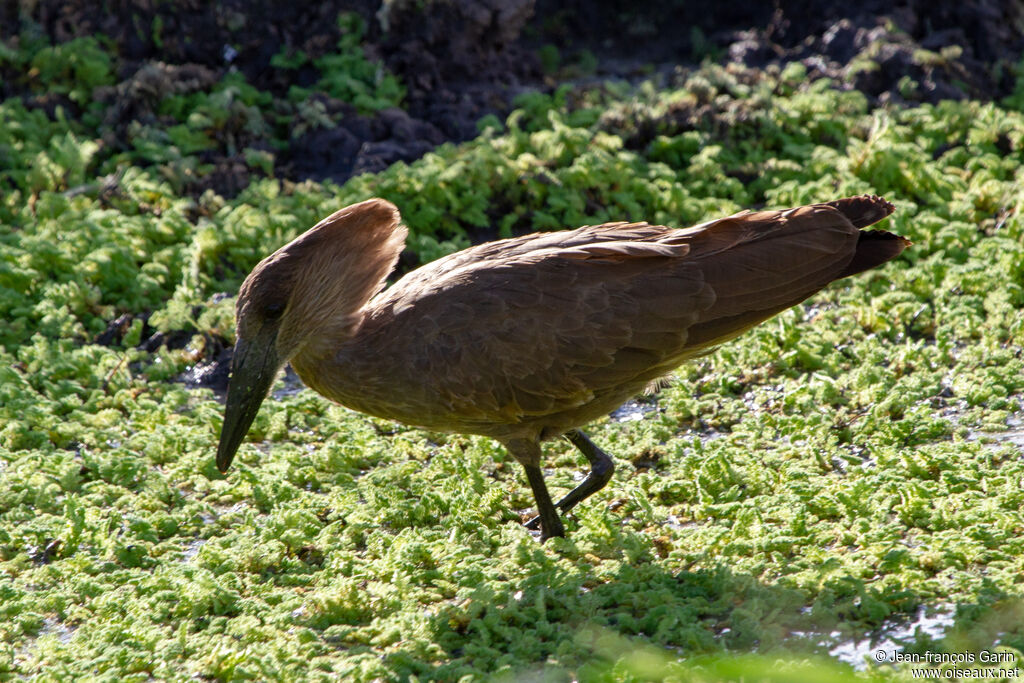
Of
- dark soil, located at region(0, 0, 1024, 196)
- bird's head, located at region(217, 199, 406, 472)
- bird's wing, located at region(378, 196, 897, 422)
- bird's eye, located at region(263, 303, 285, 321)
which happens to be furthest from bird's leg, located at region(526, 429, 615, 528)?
dark soil, located at region(0, 0, 1024, 196)

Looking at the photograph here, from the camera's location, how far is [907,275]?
20.8ft

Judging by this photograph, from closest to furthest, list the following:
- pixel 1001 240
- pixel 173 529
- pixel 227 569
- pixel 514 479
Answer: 1. pixel 227 569
2. pixel 173 529
3. pixel 514 479
4. pixel 1001 240

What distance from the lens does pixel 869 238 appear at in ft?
15.7

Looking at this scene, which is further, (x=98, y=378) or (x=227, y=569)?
(x=98, y=378)

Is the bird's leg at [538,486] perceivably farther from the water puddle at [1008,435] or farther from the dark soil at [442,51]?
the dark soil at [442,51]

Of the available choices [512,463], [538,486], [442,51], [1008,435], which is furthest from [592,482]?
[442,51]

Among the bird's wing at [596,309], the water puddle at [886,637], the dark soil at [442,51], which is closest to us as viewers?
the water puddle at [886,637]

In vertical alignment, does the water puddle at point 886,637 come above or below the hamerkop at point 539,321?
below

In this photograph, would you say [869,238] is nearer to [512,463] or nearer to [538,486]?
[538,486]

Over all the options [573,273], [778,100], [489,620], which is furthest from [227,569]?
[778,100]

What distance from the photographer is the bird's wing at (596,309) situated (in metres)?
4.62

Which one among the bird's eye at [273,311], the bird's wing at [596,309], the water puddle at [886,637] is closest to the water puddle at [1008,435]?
the bird's wing at [596,309]

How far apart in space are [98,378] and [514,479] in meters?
2.56

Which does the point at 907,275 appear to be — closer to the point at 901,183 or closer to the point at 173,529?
the point at 901,183
